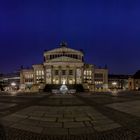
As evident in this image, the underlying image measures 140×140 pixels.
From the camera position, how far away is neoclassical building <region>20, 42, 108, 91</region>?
103875mm

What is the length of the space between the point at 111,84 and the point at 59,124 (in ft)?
A: 406

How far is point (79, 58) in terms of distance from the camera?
11388 centimetres

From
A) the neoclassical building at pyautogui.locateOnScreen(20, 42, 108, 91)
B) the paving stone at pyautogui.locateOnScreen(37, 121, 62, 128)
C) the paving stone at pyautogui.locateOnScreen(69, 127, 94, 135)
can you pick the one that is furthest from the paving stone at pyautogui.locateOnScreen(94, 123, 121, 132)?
the neoclassical building at pyautogui.locateOnScreen(20, 42, 108, 91)

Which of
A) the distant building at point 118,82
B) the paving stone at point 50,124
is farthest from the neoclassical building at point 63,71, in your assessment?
the paving stone at point 50,124

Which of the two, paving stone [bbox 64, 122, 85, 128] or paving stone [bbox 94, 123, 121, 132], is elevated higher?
paving stone [bbox 94, 123, 121, 132]

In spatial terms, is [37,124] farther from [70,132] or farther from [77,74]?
[77,74]

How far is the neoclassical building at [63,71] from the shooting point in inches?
4090

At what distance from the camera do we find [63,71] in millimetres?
106500

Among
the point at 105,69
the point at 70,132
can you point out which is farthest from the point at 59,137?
the point at 105,69

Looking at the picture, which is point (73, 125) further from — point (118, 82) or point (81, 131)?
point (118, 82)

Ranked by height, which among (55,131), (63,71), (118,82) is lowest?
(55,131)

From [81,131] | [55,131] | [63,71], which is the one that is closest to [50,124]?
[55,131]

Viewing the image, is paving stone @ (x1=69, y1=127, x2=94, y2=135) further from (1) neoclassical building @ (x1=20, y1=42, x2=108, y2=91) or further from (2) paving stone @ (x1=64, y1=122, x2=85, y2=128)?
(1) neoclassical building @ (x1=20, y1=42, x2=108, y2=91)

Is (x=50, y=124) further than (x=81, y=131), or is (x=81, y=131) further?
(x=50, y=124)
